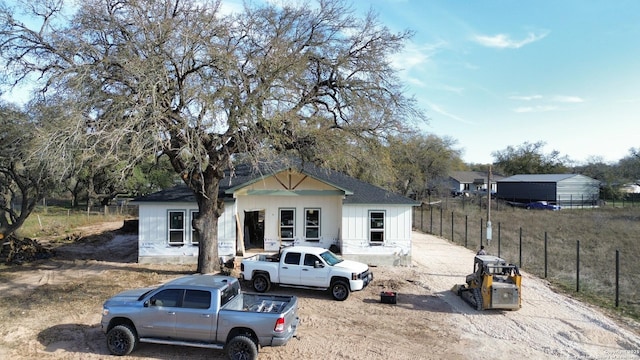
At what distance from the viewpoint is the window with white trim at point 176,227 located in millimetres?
19141

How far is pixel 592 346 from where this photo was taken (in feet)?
32.9

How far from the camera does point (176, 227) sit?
19219 mm

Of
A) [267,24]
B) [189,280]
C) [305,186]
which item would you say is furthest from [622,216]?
[189,280]

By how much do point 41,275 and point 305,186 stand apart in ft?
38.0

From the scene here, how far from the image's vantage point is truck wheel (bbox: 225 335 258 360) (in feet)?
27.8

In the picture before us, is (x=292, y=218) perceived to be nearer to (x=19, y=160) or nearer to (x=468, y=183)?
(x=19, y=160)

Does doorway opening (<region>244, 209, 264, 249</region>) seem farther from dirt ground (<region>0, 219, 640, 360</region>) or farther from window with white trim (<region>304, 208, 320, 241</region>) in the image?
dirt ground (<region>0, 219, 640, 360</region>)

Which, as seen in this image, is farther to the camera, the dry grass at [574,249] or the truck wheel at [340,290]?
the dry grass at [574,249]

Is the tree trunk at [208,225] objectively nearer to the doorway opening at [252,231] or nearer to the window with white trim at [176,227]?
the window with white trim at [176,227]

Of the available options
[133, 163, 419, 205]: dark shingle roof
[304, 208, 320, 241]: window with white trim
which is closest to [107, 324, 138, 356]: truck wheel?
[133, 163, 419, 205]: dark shingle roof

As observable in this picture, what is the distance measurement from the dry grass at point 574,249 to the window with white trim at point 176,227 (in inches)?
588

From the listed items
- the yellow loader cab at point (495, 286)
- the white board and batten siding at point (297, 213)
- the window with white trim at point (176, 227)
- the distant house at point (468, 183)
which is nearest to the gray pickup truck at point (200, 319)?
the yellow loader cab at point (495, 286)

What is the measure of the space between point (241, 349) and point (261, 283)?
230 inches

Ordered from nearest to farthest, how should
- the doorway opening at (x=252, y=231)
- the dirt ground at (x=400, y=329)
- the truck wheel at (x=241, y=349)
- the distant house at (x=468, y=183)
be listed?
1. the truck wheel at (x=241, y=349)
2. the dirt ground at (x=400, y=329)
3. the doorway opening at (x=252, y=231)
4. the distant house at (x=468, y=183)
